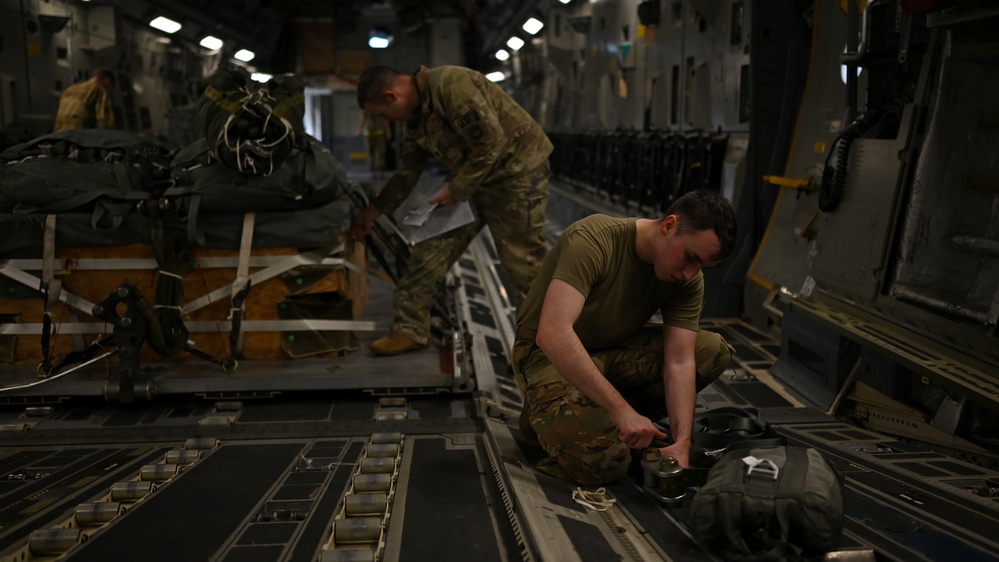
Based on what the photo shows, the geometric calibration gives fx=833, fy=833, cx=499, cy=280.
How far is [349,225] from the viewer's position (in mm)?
4746

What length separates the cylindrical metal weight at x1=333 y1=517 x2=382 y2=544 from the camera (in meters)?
2.55

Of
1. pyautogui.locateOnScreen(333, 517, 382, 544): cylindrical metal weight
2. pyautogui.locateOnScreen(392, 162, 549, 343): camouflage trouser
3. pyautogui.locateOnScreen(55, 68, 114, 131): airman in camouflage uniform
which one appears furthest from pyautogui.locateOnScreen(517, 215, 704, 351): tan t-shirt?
pyautogui.locateOnScreen(55, 68, 114, 131): airman in camouflage uniform

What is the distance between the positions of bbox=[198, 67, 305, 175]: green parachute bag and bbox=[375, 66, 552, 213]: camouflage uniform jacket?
0.66 meters

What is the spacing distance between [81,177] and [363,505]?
2663 millimetres

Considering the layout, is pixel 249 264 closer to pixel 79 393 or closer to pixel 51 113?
pixel 79 393

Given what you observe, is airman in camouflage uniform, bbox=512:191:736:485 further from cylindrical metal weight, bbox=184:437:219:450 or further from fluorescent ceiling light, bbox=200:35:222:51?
fluorescent ceiling light, bbox=200:35:222:51

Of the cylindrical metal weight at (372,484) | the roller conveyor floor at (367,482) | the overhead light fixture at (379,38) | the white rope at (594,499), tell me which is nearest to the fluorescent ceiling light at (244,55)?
the overhead light fixture at (379,38)

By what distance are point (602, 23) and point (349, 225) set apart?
7.58 meters

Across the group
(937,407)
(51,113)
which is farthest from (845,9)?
(51,113)

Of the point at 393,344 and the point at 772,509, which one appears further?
the point at 393,344

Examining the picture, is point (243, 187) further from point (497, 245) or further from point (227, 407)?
point (497, 245)

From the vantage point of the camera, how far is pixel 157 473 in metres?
3.15

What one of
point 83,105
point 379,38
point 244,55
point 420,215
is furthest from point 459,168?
point 379,38

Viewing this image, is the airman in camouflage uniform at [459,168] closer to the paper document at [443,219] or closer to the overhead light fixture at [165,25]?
the paper document at [443,219]
